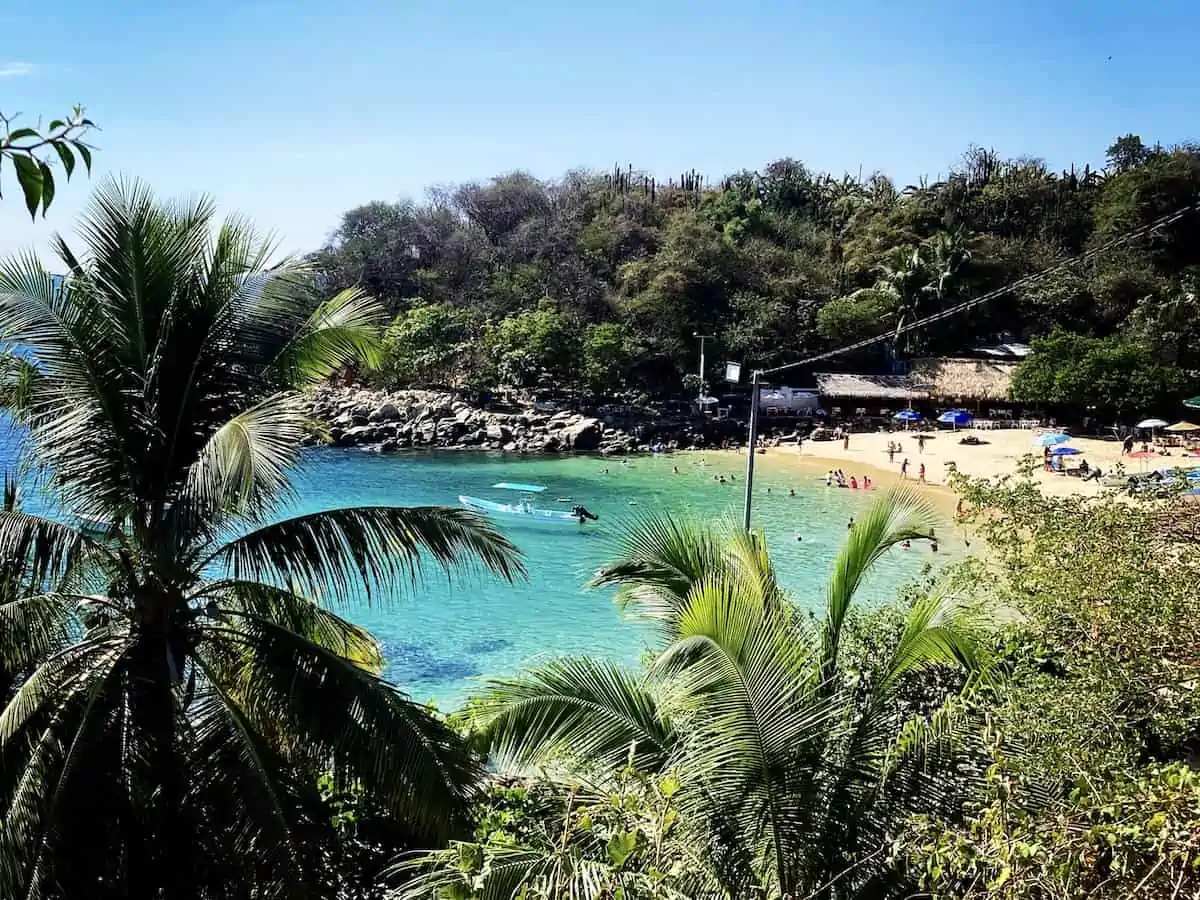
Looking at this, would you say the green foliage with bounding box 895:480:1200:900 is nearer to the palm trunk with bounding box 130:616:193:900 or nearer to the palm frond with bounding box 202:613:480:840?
the palm frond with bounding box 202:613:480:840

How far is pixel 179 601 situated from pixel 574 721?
2.55 meters

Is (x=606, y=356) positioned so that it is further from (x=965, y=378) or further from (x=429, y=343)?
(x=965, y=378)

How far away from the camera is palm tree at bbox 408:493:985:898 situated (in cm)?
451

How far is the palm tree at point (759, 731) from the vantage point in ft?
14.8

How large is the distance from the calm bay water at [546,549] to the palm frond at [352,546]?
20.6 inches

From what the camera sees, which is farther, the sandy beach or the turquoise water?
the sandy beach

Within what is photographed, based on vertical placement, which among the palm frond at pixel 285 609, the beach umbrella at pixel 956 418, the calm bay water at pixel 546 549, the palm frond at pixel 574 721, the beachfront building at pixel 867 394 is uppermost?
the beachfront building at pixel 867 394

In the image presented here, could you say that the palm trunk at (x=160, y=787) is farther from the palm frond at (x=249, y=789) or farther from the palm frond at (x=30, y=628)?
the palm frond at (x=30, y=628)

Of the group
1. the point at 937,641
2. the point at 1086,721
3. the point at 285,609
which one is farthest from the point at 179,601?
the point at 1086,721

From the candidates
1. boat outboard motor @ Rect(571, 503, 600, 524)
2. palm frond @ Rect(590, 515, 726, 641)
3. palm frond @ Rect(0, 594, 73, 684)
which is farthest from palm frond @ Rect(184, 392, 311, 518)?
boat outboard motor @ Rect(571, 503, 600, 524)

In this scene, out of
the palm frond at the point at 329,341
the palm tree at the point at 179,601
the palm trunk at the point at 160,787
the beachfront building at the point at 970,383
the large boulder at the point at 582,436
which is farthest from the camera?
the beachfront building at the point at 970,383

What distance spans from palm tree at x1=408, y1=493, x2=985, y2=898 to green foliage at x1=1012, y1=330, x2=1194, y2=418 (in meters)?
38.0

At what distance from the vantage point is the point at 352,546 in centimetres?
584

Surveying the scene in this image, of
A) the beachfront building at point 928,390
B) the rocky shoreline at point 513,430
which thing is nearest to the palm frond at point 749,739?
the rocky shoreline at point 513,430
